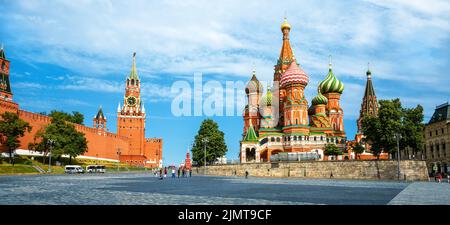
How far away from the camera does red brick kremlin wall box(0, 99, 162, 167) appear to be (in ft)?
245

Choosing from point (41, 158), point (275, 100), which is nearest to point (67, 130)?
point (41, 158)

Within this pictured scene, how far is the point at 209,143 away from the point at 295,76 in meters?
23.0

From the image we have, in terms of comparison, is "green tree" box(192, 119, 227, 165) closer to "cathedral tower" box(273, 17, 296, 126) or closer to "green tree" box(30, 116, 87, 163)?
"cathedral tower" box(273, 17, 296, 126)

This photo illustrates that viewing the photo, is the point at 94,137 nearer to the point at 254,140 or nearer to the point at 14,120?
the point at 14,120

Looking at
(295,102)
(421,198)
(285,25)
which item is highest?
(285,25)

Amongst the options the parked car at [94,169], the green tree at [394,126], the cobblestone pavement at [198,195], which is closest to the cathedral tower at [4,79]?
the parked car at [94,169]

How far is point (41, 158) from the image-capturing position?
244 feet

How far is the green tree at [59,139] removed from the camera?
66.9 meters

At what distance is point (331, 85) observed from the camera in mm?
87500

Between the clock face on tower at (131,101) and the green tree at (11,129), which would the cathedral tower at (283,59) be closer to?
the green tree at (11,129)

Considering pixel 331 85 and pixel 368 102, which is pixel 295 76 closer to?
pixel 331 85


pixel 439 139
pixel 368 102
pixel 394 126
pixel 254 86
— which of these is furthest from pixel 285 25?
pixel 394 126
